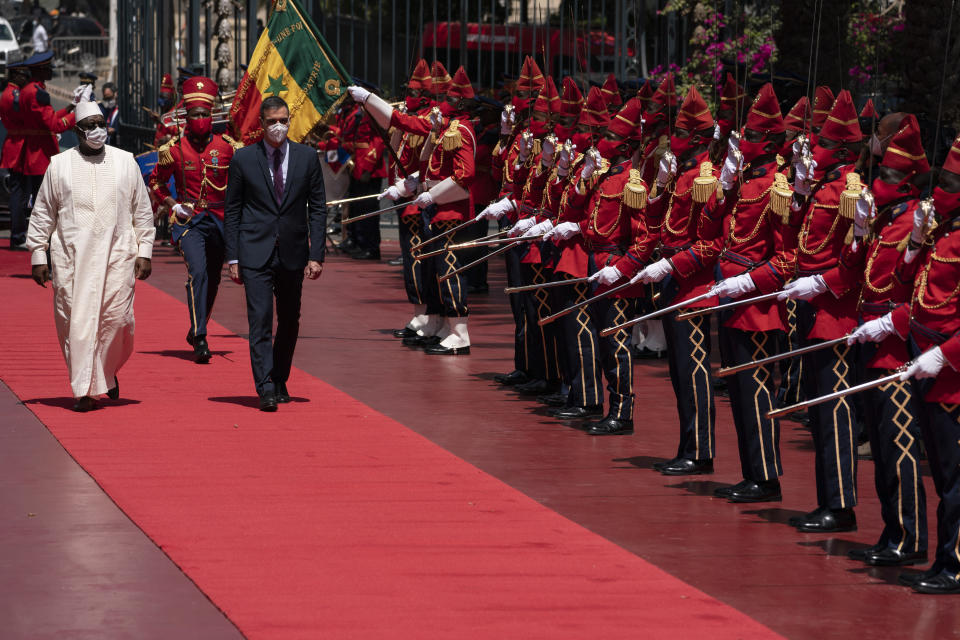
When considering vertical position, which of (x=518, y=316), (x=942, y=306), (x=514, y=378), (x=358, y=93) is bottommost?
(x=514, y=378)

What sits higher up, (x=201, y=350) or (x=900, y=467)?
(x=900, y=467)

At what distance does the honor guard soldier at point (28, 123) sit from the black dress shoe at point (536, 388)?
10550 mm

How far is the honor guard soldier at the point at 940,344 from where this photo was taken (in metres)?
6.34

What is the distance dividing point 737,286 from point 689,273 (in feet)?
1.99

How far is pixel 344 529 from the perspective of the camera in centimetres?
743

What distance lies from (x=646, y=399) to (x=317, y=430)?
2.69 metres

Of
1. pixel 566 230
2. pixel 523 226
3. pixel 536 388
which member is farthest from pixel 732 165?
pixel 536 388

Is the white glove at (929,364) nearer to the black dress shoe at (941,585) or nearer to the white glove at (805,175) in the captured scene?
the black dress shoe at (941,585)

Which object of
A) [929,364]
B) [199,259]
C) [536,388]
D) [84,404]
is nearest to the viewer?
[929,364]

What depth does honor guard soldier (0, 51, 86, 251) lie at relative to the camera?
66.3 feet

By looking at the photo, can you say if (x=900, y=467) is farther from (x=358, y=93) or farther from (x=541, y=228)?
(x=358, y=93)

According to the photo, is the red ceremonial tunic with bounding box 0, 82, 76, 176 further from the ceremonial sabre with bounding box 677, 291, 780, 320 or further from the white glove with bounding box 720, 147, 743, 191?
the white glove with bounding box 720, 147, 743, 191

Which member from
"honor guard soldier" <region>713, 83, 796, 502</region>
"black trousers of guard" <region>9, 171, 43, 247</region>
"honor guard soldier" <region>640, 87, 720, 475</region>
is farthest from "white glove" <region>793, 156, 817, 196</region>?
"black trousers of guard" <region>9, 171, 43, 247</region>

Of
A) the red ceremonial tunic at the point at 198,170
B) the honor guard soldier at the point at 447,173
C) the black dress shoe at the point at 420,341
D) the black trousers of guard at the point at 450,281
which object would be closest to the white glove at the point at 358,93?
the honor guard soldier at the point at 447,173
